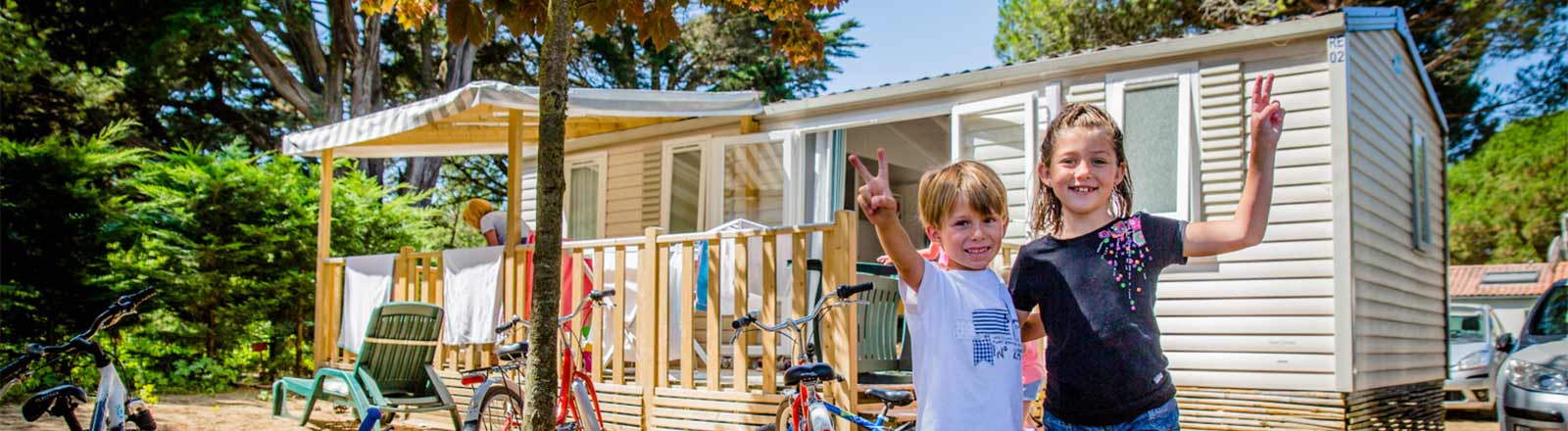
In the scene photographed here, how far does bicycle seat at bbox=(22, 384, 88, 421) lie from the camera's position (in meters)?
4.55

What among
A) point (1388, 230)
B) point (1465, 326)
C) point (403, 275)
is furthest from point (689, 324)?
point (1465, 326)

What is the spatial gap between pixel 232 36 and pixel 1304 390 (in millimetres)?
16765

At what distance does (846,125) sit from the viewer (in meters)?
9.30

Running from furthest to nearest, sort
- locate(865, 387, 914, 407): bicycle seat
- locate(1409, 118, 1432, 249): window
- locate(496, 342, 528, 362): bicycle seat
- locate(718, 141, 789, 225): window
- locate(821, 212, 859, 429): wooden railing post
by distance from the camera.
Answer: locate(718, 141, 789, 225): window, locate(1409, 118, 1432, 249): window, locate(496, 342, 528, 362): bicycle seat, locate(821, 212, 859, 429): wooden railing post, locate(865, 387, 914, 407): bicycle seat

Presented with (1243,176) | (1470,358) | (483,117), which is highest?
(483,117)

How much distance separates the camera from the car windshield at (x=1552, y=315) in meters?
7.09

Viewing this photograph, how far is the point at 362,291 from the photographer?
8430 mm

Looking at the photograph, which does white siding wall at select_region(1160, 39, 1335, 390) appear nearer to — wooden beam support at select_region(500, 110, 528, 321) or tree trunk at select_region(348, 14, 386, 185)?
wooden beam support at select_region(500, 110, 528, 321)

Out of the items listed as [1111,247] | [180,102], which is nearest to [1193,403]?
[1111,247]

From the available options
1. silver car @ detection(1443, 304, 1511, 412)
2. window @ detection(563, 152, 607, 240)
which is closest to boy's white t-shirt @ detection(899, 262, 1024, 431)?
window @ detection(563, 152, 607, 240)

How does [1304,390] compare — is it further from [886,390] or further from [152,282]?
[152,282]

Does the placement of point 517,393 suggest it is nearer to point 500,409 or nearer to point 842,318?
point 500,409

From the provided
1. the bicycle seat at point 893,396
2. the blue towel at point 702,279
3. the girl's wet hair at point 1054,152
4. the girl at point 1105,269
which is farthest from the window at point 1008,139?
the girl at point 1105,269

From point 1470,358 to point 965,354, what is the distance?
12.4 meters
